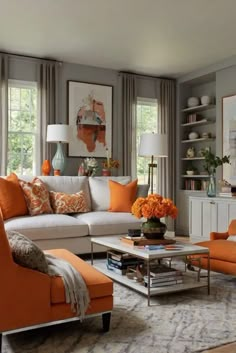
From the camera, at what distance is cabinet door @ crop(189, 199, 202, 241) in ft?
19.5

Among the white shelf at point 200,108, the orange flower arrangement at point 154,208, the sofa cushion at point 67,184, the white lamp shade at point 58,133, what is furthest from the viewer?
the white shelf at point 200,108

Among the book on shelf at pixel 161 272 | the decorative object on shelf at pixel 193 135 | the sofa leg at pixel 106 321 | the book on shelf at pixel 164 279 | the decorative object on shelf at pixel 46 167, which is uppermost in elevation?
the decorative object on shelf at pixel 193 135

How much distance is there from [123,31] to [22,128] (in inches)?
90.5

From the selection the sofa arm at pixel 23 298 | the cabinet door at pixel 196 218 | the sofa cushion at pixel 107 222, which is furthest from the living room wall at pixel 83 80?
the sofa arm at pixel 23 298

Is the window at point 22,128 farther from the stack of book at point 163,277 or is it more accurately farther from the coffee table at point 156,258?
the stack of book at point 163,277

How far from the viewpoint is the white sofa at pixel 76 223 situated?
14.0ft

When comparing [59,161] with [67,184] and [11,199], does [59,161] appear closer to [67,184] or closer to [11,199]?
[67,184]

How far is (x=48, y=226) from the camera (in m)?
4.29

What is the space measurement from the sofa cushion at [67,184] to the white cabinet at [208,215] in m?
1.76

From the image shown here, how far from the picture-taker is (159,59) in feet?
20.2

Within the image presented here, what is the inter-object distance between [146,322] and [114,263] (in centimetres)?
100

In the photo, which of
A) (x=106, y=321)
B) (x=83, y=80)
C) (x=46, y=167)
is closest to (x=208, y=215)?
(x=46, y=167)

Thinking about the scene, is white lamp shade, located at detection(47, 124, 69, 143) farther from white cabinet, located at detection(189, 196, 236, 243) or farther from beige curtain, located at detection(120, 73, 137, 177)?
white cabinet, located at detection(189, 196, 236, 243)

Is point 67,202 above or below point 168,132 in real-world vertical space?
below
